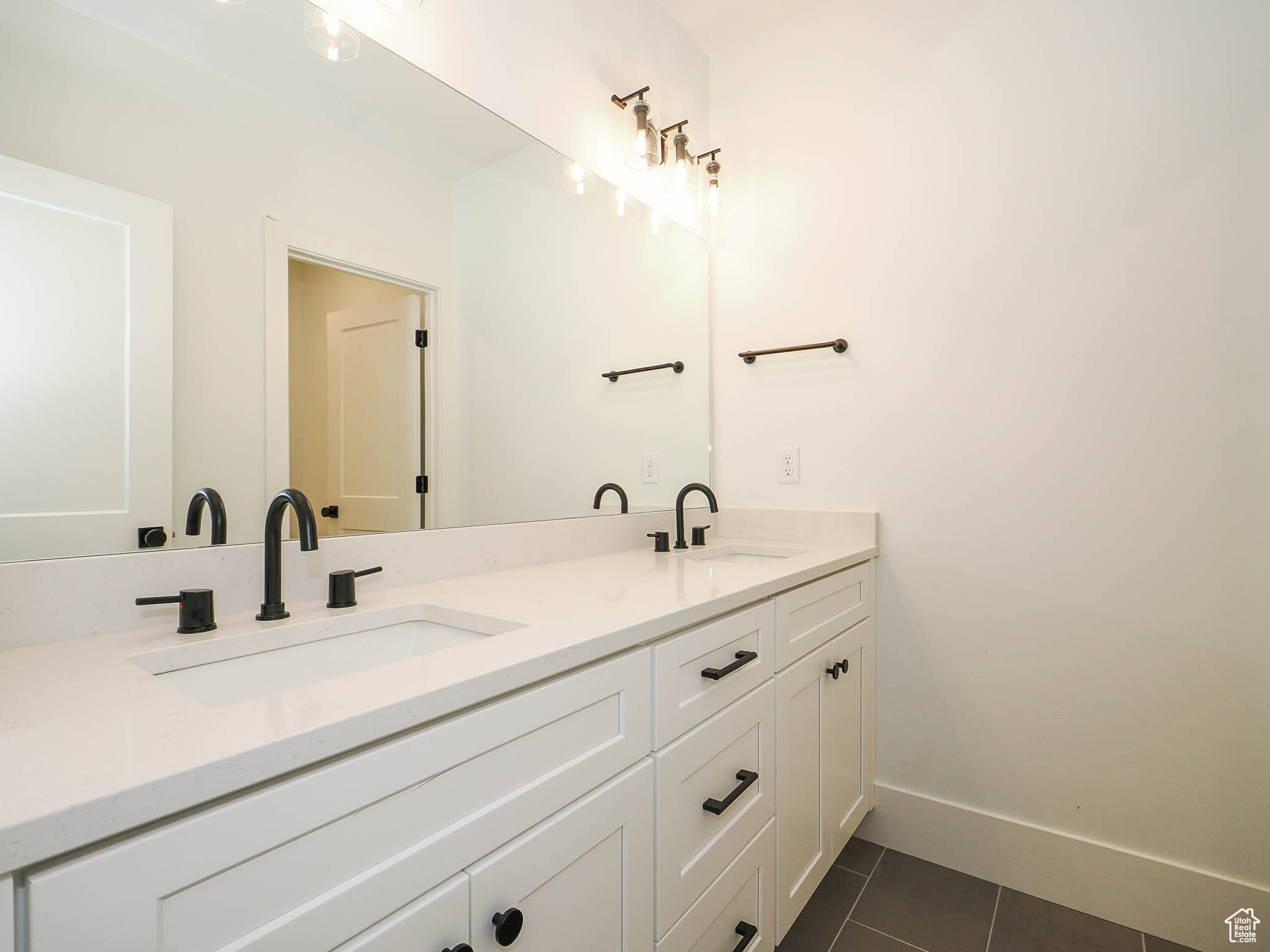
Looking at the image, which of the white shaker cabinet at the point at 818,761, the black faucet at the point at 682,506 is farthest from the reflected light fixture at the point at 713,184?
the white shaker cabinet at the point at 818,761

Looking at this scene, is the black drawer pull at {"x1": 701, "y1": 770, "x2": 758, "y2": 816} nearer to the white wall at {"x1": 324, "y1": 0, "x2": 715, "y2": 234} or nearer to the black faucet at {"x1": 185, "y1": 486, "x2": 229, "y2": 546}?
the black faucet at {"x1": 185, "y1": 486, "x2": 229, "y2": 546}

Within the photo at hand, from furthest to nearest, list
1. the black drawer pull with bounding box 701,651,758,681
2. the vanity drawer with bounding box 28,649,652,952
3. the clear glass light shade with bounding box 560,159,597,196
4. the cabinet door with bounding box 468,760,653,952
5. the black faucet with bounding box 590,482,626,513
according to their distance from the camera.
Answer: the black faucet with bounding box 590,482,626,513 < the clear glass light shade with bounding box 560,159,597,196 < the black drawer pull with bounding box 701,651,758,681 < the cabinet door with bounding box 468,760,653,952 < the vanity drawer with bounding box 28,649,652,952

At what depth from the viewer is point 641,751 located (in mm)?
883

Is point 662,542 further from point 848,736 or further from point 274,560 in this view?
point 274,560

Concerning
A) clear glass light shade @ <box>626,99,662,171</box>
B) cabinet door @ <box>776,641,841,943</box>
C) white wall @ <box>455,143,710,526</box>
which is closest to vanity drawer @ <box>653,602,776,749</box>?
cabinet door @ <box>776,641,841,943</box>

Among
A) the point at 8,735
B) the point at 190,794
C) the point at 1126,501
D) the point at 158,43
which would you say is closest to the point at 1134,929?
the point at 1126,501

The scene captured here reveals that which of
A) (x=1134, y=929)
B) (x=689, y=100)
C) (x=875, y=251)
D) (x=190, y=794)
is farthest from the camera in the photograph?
(x=689, y=100)

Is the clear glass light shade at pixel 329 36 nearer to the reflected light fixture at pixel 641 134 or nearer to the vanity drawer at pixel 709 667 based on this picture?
the reflected light fixture at pixel 641 134

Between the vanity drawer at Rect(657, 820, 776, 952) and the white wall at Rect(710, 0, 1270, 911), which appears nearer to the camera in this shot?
the vanity drawer at Rect(657, 820, 776, 952)

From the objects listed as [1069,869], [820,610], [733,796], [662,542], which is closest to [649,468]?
[662,542]

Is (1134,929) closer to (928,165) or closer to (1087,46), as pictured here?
(928,165)

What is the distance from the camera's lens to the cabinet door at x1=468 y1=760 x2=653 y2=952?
0.66 m

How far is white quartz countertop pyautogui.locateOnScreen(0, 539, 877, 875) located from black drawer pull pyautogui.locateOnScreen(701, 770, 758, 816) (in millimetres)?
299

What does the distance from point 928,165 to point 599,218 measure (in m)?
0.96
